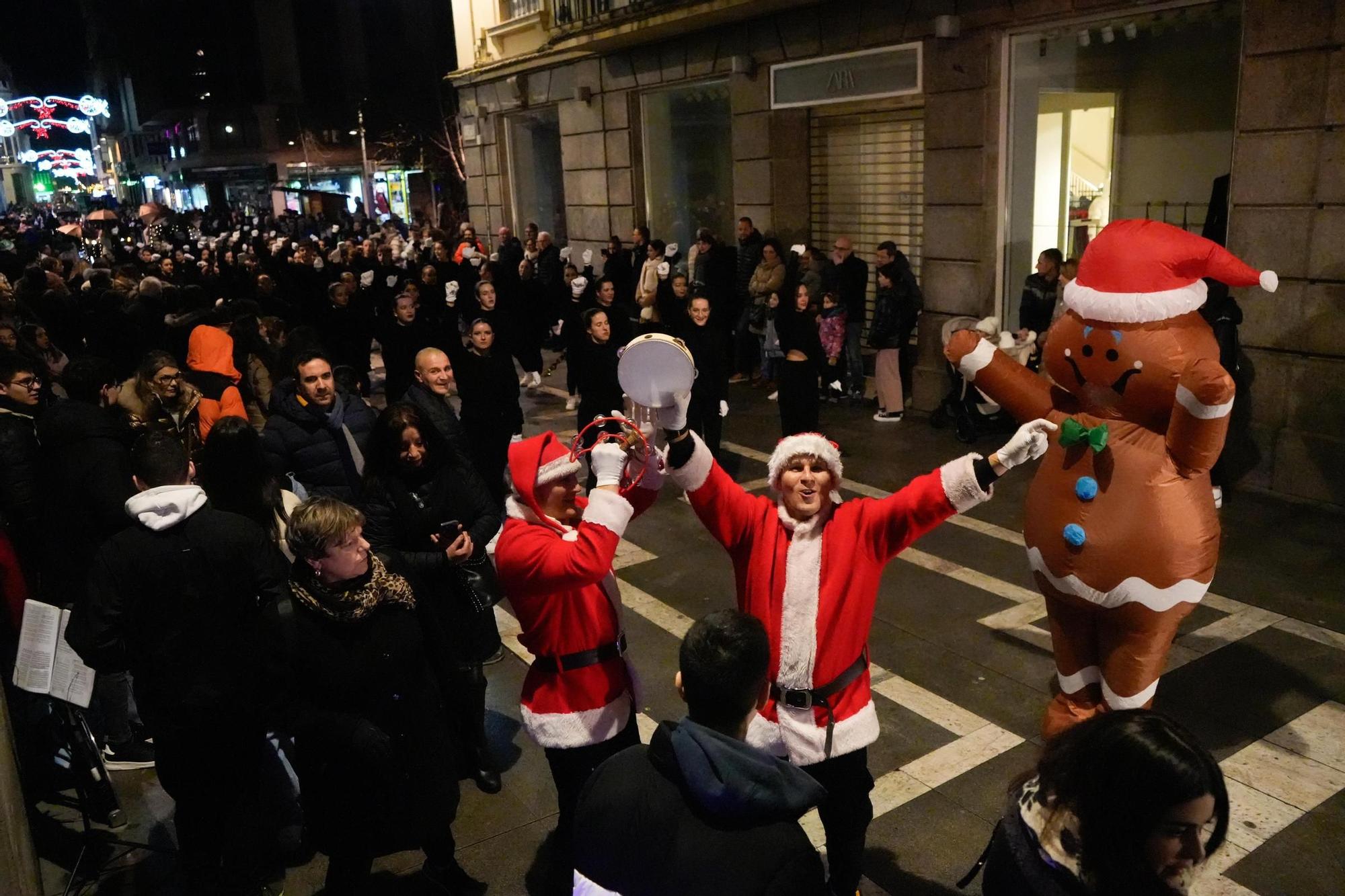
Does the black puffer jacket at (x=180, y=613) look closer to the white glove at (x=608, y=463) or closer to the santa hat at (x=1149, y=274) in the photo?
the white glove at (x=608, y=463)

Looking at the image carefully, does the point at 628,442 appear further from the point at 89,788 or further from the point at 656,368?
the point at 89,788

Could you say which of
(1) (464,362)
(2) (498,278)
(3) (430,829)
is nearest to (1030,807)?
(3) (430,829)

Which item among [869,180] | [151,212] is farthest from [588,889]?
[151,212]

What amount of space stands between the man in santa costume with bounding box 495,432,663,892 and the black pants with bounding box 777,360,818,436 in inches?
218

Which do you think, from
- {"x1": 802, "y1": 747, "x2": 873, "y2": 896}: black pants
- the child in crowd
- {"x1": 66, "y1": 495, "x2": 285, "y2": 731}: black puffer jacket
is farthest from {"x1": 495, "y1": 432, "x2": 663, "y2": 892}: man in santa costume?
the child in crowd

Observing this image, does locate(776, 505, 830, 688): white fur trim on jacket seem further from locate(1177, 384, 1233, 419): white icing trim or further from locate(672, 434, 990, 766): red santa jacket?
locate(1177, 384, 1233, 419): white icing trim

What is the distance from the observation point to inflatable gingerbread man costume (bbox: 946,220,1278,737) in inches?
159

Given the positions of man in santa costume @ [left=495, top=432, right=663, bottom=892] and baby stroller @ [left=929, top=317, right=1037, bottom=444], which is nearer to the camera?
man in santa costume @ [left=495, top=432, right=663, bottom=892]

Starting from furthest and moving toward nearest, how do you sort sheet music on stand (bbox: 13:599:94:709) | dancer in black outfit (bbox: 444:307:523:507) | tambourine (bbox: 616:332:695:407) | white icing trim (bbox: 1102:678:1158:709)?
dancer in black outfit (bbox: 444:307:523:507) < white icing trim (bbox: 1102:678:1158:709) < sheet music on stand (bbox: 13:599:94:709) < tambourine (bbox: 616:332:695:407)

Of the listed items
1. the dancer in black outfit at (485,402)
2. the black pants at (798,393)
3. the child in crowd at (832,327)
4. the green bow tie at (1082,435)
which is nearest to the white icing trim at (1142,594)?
the green bow tie at (1082,435)

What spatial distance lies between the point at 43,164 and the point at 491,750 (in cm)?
10359

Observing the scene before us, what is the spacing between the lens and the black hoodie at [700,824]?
1.98 m

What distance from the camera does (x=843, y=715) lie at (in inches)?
130

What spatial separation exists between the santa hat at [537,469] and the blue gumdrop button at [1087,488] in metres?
2.09
